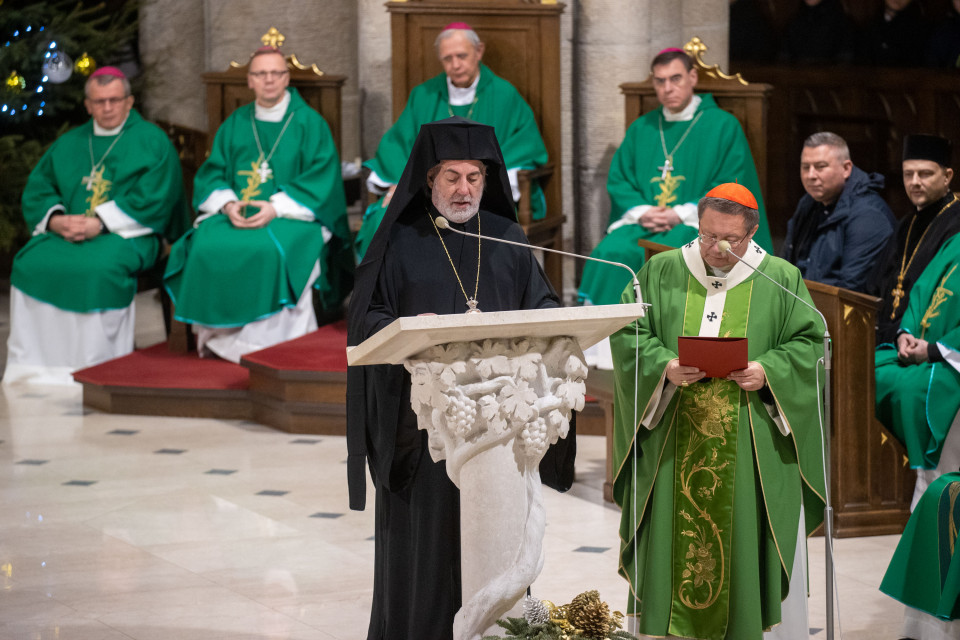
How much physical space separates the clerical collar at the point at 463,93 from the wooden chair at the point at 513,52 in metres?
0.48

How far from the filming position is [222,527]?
650 cm

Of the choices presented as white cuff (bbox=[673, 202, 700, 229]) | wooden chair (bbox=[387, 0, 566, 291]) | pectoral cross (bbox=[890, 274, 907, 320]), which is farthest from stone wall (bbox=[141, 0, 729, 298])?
pectoral cross (bbox=[890, 274, 907, 320])

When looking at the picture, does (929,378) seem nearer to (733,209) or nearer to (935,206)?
(935,206)

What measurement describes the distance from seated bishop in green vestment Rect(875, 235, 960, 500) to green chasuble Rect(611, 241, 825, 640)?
63.0 inches

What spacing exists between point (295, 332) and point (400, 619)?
5.47 m

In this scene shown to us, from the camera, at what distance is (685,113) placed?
9.00 meters

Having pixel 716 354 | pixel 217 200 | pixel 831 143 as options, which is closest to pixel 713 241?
pixel 716 354

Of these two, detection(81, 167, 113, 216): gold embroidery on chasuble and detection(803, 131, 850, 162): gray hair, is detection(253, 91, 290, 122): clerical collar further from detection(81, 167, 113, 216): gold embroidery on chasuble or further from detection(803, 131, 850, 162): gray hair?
detection(803, 131, 850, 162): gray hair

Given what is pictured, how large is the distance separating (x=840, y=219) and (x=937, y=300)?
1054mm

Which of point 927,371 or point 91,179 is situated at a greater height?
point 91,179

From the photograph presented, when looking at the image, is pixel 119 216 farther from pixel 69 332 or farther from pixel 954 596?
pixel 954 596

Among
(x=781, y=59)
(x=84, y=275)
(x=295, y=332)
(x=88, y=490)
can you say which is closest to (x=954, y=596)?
(x=88, y=490)

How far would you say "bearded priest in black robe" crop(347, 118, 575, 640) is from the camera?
4.09 m

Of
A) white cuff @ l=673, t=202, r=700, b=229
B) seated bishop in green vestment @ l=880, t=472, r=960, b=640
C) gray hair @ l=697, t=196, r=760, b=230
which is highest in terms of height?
gray hair @ l=697, t=196, r=760, b=230
